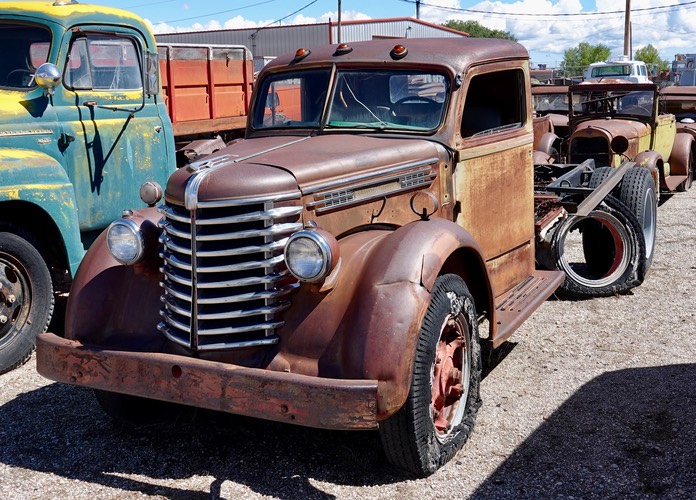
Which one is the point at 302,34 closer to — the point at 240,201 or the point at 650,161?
the point at 650,161

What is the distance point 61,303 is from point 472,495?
4.25 meters

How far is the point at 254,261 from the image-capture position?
3418 mm

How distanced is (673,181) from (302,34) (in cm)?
2732

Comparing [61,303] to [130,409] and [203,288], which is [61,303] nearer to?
[130,409]

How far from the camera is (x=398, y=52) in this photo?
183 inches

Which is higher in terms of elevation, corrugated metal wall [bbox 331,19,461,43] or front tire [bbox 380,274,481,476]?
corrugated metal wall [bbox 331,19,461,43]

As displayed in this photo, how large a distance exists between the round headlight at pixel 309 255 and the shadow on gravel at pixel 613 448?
1.18 m

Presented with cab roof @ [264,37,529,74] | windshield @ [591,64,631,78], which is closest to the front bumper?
cab roof @ [264,37,529,74]

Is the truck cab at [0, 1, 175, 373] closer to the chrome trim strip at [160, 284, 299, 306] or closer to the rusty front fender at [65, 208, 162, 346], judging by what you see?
the rusty front fender at [65, 208, 162, 346]

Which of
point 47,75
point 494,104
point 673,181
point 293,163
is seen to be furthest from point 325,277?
point 673,181

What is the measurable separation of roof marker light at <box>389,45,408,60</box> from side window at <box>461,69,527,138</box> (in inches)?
16.3

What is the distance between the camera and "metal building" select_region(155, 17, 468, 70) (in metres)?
36.0

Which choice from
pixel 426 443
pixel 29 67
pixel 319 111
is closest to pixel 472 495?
pixel 426 443

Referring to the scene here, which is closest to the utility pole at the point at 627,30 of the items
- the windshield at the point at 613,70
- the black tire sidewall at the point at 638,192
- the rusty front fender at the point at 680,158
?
the windshield at the point at 613,70
